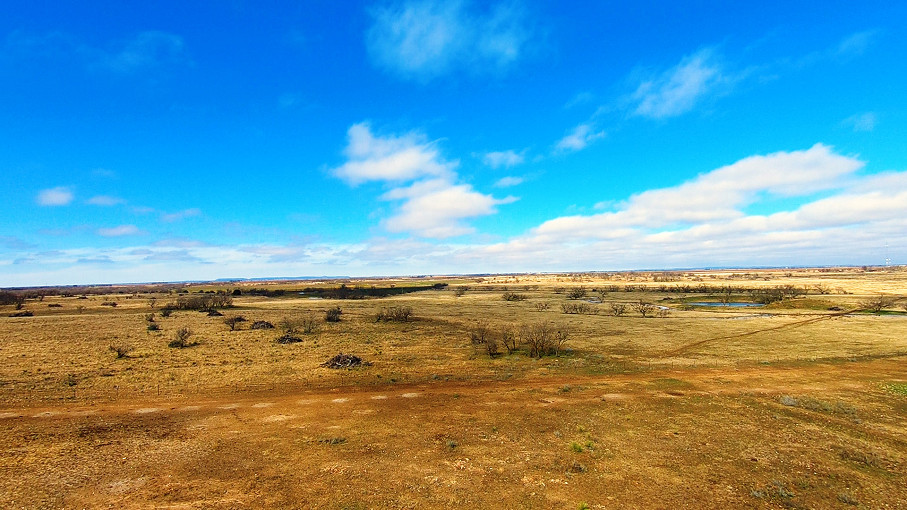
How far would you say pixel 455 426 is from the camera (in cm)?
1647

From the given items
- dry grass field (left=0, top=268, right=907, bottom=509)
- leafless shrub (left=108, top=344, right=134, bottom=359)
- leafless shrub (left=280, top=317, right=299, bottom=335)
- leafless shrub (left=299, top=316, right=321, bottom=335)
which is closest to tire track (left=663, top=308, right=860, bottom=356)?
dry grass field (left=0, top=268, right=907, bottom=509)

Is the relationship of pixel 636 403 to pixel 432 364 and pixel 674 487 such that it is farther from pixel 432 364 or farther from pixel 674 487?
pixel 432 364

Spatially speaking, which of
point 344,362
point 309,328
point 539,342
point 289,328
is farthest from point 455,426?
point 289,328

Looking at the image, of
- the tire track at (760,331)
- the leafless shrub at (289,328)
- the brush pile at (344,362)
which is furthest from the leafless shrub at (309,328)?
the tire track at (760,331)

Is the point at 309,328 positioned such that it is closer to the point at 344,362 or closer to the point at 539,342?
the point at 344,362

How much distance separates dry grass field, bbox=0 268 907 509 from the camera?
11422mm

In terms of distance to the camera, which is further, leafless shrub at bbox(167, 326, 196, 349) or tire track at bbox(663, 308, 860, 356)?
leafless shrub at bbox(167, 326, 196, 349)

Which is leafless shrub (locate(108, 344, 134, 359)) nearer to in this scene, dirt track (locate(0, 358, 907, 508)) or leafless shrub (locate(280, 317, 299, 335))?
dirt track (locate(0, 358, 907, 508))

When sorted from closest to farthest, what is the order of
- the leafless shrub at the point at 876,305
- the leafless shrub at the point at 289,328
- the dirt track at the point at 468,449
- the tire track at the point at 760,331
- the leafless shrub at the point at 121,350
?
the dirt track at the point at 468,449, the leafless shrub at the point at 121,350, the tire track at the point at 760,331, the leafless shrub at the point at 289,328, the leafless shrub at the point at 876,305

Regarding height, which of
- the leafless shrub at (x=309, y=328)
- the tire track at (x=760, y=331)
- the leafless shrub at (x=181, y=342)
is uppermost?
the leafless shrub at (x=181, y=342)

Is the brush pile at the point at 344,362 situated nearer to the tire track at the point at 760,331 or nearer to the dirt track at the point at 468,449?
the dirt track at the point at 468,449

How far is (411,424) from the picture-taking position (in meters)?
16.8

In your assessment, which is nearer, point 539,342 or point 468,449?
point 468,449

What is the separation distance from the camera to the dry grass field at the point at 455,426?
11.4 metres
